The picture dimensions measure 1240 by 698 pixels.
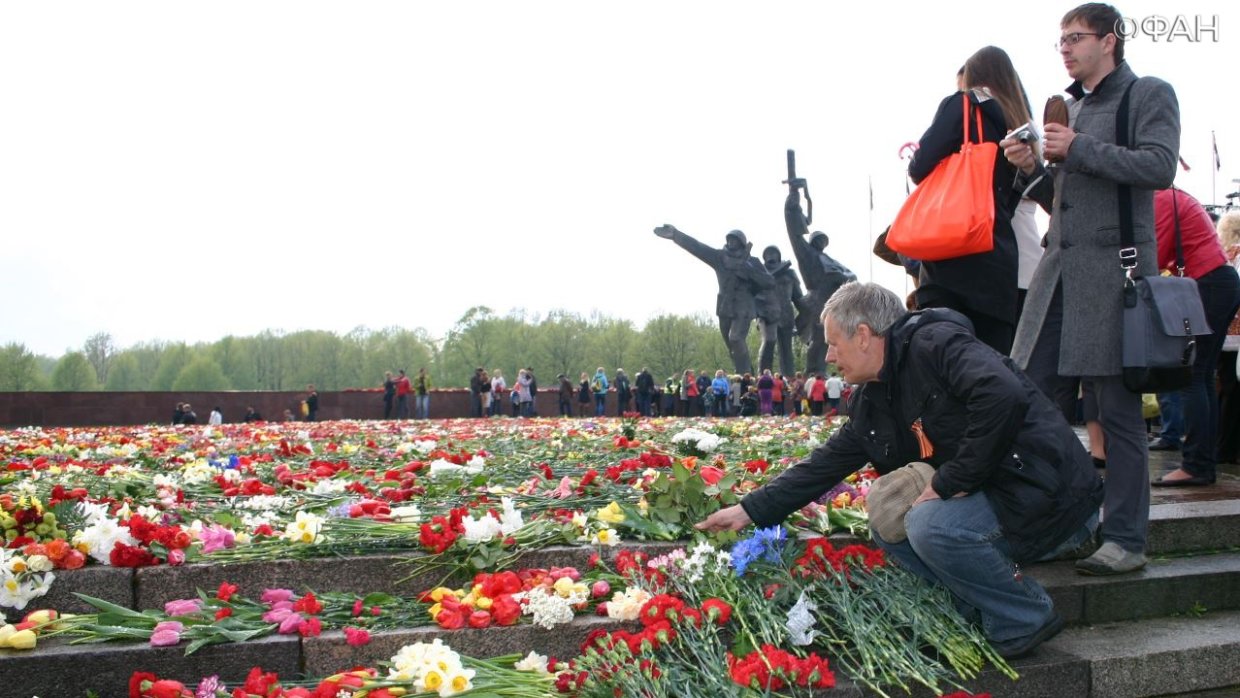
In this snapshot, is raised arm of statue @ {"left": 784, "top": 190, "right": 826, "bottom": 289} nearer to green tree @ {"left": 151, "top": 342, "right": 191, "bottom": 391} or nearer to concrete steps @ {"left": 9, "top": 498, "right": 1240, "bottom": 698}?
concrete steps @ {"left": 9, "top": 498, "right": 1240, "bottom": 698}

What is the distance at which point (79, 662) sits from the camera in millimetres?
2775

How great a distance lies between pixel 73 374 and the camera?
166 ft

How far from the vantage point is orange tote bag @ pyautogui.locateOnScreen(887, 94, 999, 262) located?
349 cm

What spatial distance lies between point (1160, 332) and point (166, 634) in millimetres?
3344

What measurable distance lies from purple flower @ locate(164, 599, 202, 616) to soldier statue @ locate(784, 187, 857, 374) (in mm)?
23311

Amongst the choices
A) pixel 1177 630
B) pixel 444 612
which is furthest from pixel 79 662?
pixel 1177 630

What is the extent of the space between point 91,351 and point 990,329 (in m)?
72.3

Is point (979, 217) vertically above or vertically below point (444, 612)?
above

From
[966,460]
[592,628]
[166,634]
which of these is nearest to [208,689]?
[166,634]

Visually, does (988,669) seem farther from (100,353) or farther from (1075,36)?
(100,353)

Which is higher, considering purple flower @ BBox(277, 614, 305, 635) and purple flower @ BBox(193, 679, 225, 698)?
purple flower @ BBox(277, 614, 305, 635)

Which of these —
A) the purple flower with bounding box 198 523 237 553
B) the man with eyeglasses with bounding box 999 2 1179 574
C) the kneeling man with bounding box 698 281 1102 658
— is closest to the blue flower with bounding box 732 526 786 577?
the kneeling man with bounding box 698 281 1102 658

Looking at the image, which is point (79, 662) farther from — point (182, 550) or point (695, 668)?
point (695, 668)

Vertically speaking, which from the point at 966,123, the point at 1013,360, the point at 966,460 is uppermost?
the point at 966,123
